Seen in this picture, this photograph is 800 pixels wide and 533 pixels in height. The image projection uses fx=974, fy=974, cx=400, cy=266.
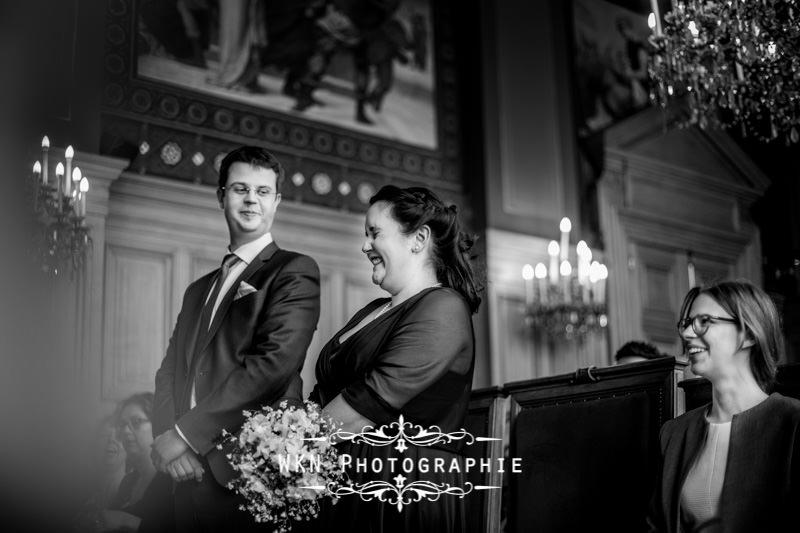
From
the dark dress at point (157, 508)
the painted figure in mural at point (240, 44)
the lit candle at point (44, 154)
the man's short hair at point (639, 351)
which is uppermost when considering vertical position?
the painted figure in mural at point (240, 44)

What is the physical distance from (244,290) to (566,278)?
490cm

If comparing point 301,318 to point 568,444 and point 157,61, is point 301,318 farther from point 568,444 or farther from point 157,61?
point 157,61

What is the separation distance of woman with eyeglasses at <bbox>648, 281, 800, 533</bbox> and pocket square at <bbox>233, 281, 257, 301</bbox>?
1458 mm

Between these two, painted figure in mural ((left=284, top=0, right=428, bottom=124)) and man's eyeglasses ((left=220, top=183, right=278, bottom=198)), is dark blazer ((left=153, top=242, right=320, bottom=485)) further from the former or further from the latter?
painted figure in mural ((left=284, top=0, right=428, bottom=124))

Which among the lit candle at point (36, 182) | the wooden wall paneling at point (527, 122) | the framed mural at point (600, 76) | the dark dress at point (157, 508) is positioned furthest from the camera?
the framed mural at point (600, 76)

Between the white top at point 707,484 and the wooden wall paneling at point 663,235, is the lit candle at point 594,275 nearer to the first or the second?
the wooden wall paneling at point 663,235

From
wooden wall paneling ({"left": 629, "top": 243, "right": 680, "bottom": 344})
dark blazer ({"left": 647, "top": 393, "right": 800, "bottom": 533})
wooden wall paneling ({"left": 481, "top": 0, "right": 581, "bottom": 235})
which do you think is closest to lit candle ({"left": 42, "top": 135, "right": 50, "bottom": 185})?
wooden wall paneling ({"left": 481, "top": 0, "right": 581, "bottom": 235})

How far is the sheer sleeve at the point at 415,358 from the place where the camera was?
2885 millimetres

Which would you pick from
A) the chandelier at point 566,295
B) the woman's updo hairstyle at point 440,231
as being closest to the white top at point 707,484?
the woman's updo hairstyle at point 440,231

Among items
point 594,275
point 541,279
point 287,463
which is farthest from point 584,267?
point 287,463

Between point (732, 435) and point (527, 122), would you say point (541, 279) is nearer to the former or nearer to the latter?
point (527, 122)

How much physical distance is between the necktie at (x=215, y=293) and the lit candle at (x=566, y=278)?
15.3 feet

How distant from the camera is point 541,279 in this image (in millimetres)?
8008

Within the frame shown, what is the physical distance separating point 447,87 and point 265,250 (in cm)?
513
